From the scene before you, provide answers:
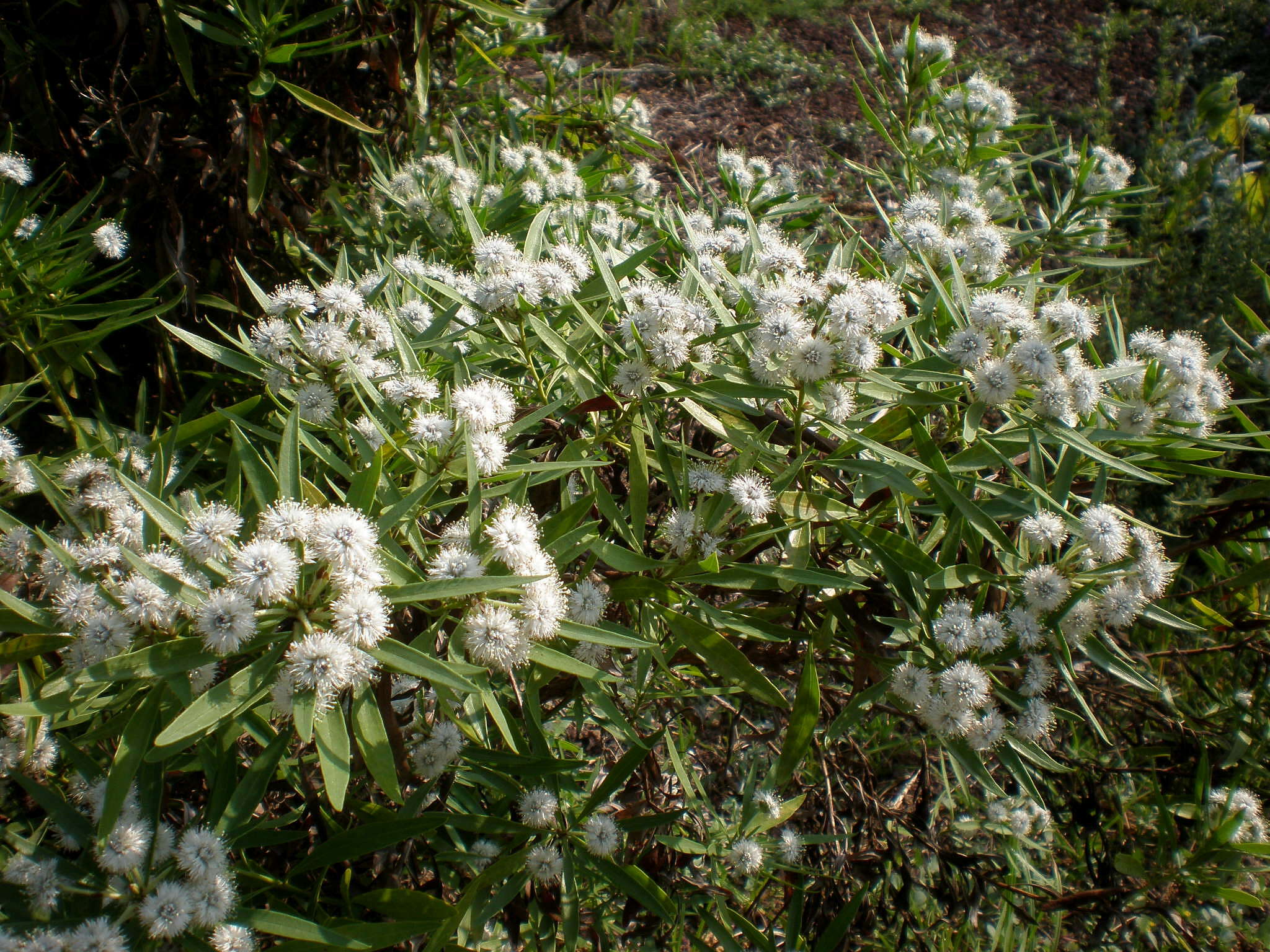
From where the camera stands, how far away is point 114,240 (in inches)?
96.1

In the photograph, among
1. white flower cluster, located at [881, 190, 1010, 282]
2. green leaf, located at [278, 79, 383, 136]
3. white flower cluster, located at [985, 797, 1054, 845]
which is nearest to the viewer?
white flower cluster, located at [881, 190, 1010, 282]

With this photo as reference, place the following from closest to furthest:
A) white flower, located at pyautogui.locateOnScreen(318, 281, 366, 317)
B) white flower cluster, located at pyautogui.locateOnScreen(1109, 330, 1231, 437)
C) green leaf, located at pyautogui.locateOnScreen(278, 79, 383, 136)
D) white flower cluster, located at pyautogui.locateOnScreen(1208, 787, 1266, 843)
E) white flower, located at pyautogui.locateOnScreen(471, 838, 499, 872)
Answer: white flower, located at pyautogui.locateOnScreen(318, 281, 366, 317) → white flower cluster, located at pyautogui.locateOnScreen(1109, 330, 1231, 437) → white flower, located at pyautogui.locateOnScreen(471, 838, 499, 872) → white flower cluster, located at pyautogui.locateOnScreen(1208, 787, 1266, 843) → green leaf, located at pyautogui.locateOnScreen(278, 79, 383, 136)

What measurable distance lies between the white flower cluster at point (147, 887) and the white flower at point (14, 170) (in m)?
1.82

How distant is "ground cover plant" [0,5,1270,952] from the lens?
4.91ft

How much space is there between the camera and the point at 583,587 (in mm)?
1759

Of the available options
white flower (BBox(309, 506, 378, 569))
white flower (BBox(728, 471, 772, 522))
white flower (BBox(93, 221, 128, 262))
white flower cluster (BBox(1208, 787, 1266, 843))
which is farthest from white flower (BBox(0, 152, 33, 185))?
white flower cluster (BBox(1208, 787, 1266, 843))

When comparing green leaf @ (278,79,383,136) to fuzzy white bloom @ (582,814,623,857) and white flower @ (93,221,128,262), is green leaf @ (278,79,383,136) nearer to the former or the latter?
white flower @ (93,221,128,262)

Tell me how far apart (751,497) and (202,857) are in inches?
51.0

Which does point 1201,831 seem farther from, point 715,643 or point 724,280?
point 724,280

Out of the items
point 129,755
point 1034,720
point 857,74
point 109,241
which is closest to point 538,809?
point 129,755

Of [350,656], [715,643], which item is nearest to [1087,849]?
[715,643]

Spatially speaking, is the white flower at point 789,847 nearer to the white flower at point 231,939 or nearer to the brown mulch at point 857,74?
the white flower at point 231,939

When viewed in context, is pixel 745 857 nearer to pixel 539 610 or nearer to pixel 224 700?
pixel 539 610

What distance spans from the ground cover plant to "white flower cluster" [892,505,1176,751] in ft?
A: 0.04
